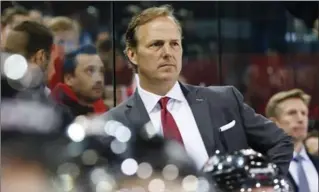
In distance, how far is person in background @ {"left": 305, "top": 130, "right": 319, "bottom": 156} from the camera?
1.32 m

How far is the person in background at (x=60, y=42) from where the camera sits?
1229mm

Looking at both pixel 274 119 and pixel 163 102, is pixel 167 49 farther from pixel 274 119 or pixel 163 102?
pixel 274 119

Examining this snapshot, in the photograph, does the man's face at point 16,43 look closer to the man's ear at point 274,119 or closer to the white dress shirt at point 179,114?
the white dress shirt at point 179,114

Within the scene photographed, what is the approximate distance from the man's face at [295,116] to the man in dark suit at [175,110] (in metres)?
0.08

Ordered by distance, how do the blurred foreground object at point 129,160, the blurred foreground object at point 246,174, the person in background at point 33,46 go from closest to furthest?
the blurred foreground object at point 246,174, the blurred foreground object at point 129,160, the person in background at point 33,46

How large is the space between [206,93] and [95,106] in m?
0.19

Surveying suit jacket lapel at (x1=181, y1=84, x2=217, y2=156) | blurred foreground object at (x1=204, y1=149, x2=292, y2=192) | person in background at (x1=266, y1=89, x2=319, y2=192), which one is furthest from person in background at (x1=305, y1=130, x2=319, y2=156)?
blurred foreground object at (x1=204, y1=149, x2=292, y2=192)

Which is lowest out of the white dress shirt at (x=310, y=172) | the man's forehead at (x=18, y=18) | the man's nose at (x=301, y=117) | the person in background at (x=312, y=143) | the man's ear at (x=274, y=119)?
the white dress shirt at (x=310, y=172)

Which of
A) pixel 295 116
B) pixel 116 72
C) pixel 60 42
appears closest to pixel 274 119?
pixel 295 116

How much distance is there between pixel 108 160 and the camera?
1130 mm

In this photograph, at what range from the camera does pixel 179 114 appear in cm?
→ 118

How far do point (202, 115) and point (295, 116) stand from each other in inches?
8.4

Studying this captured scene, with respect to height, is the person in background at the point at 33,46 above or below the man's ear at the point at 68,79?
above

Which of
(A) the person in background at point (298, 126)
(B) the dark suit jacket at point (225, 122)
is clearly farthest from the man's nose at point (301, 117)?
(B) the dark suit jacket at point (225, 122)
